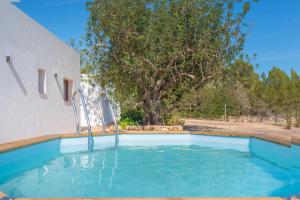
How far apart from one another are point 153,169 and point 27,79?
16.4ft

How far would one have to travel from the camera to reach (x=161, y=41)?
1286cm

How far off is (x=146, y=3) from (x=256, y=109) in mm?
17834

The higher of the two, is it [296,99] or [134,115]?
[296,99]

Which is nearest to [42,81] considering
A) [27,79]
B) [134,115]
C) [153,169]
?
[27,79]

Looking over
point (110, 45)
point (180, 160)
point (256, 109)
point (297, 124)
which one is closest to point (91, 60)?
point (110, 45)

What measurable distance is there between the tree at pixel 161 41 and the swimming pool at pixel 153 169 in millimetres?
4088

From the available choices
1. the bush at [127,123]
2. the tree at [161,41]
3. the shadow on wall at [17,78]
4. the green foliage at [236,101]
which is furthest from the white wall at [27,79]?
the green foliage at [236,101]

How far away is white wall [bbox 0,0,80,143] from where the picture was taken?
8.19m

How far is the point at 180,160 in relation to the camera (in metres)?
8.11

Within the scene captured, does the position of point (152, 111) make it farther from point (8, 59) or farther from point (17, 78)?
point (8, 59)

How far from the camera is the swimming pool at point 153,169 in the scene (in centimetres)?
499

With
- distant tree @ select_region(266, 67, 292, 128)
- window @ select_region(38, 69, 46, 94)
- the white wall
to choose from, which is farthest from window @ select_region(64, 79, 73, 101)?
distant tree @ select_region(266, 67, 292, 128)

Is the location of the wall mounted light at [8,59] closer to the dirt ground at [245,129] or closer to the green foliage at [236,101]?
the dirt ground at [245,129]

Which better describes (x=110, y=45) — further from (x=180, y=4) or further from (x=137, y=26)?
(x=180, y=4)
